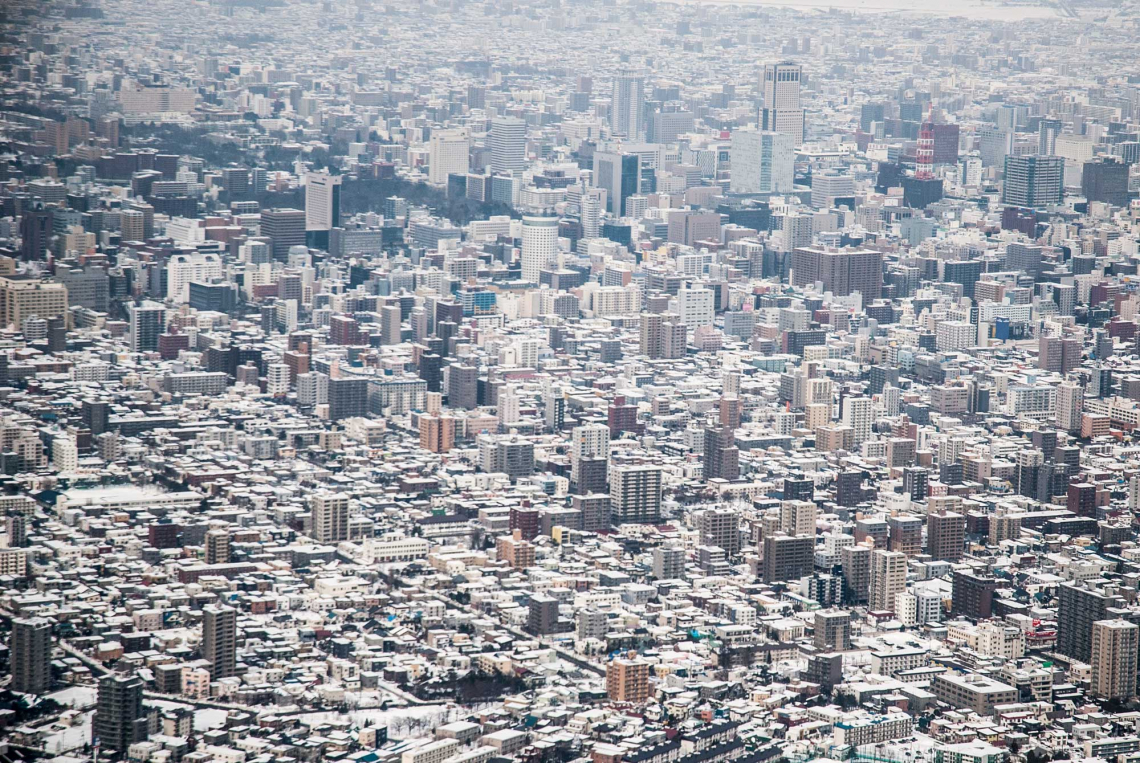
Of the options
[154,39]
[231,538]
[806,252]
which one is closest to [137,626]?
[231,538]

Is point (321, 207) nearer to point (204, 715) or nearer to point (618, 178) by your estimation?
point (618, 178)

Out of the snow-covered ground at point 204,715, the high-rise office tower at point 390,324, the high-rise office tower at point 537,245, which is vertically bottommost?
the snow-covered ground at point 204,715

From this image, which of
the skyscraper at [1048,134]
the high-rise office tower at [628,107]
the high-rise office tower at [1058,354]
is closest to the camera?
the high-rise office tower at [1058,354]

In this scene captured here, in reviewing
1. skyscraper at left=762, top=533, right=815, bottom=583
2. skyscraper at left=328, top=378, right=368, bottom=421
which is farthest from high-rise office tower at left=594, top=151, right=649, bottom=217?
skyscraper at left=762, top=533, right=815, bottom=583

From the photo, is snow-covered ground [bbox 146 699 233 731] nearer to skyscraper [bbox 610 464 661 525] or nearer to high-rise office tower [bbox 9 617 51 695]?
high-rise office tower [bbox 9 617 51 695]

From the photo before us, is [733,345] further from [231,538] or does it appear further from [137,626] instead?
[137,626]

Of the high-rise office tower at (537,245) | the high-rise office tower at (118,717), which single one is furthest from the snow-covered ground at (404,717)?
the high-rise office tower at (537,245)

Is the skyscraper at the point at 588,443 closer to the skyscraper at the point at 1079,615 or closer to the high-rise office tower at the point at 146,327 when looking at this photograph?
the skyscraper at the point at 1079,615
